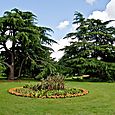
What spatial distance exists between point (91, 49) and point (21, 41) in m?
5.41

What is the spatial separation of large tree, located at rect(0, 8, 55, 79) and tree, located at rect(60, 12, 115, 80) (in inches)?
82.8

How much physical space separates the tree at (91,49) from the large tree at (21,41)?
6.90 feet

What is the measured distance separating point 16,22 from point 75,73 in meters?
5.94

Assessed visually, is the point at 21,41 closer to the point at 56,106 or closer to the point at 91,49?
the point at 91,49

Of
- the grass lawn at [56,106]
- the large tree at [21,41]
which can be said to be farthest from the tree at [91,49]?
the grass lawn at [56,106]

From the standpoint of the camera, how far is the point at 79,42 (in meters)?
19.0

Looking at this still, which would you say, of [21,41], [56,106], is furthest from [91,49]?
[56,106]

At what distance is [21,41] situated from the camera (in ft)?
61.0

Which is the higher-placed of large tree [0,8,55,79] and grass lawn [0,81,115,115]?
large tree [0,8,55,79]

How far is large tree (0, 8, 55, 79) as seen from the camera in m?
17.8

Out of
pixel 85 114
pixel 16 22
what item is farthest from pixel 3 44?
pixel 85 114

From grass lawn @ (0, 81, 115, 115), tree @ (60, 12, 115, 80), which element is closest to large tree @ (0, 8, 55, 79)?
tree @ (60, 12, 115, 80)

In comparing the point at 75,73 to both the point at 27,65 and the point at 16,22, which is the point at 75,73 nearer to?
the point at 27,65

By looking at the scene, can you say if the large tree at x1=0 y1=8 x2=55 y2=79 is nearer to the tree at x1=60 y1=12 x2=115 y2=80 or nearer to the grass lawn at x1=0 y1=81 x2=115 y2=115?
the tree at x1=60 y1=12 x2=115 y2=80
